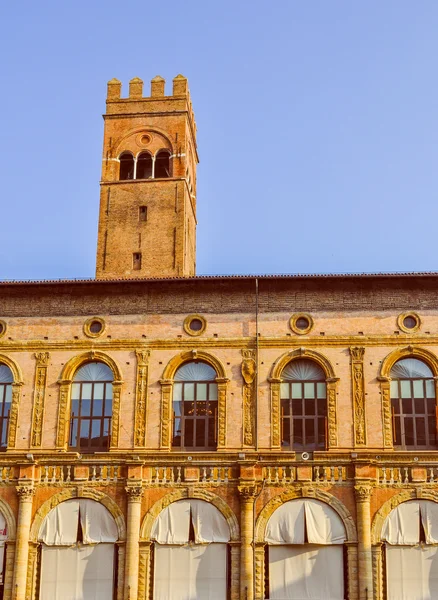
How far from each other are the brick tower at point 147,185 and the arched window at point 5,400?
12189 millimetres

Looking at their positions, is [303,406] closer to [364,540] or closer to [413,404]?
[413,404]

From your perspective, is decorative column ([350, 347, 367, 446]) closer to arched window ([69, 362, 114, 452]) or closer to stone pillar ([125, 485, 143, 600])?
stone pillar ([125, 485, 143, 600])

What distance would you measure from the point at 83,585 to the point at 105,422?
→ 7.39 meters

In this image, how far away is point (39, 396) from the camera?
1523 inches

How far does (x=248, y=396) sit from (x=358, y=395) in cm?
454

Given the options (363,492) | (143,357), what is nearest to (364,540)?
(363,492)

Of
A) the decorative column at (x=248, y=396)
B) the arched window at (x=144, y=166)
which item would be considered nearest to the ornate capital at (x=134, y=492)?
the decorative column at (x=248, y=396)

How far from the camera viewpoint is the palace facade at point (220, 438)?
1308 inches

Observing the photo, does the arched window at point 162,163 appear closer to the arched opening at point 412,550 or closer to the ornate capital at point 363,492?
the ornate capital at point 363,492

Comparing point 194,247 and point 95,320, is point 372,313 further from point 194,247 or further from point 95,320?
point 194,247

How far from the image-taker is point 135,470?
3425 cm

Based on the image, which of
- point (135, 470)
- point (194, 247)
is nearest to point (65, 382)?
point (135, 470)

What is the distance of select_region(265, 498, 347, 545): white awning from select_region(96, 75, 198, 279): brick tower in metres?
19.5

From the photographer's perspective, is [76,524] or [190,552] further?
[76,524]
